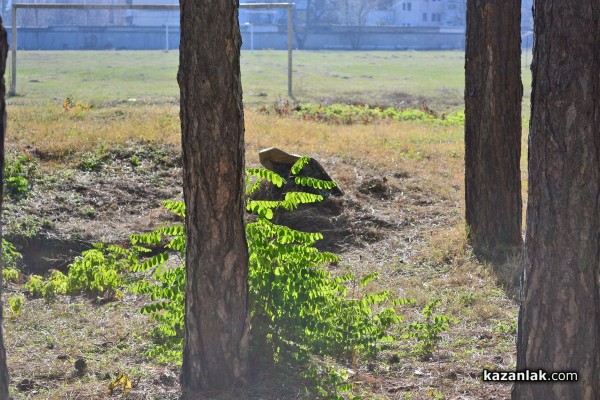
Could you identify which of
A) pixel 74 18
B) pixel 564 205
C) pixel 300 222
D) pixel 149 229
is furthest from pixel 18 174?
pixel 74 18

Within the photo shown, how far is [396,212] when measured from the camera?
35.6 ft

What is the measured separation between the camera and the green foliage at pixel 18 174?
10.3m

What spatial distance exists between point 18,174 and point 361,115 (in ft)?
33.0

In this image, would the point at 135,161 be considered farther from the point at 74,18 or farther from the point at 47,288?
the point at 74,18

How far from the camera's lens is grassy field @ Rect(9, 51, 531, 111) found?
1040 inches

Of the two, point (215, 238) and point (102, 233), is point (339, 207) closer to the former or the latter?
point (102, 233)

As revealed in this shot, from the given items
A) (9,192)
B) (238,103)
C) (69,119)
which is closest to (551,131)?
(238,103)

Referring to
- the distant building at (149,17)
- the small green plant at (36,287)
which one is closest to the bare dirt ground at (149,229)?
the small green plant at (36,287)

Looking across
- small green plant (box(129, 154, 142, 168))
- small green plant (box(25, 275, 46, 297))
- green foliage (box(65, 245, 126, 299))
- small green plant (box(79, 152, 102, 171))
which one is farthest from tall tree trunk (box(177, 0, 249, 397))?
small green plant (box(129, 154, 142, 168))

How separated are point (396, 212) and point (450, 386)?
527 centimetres

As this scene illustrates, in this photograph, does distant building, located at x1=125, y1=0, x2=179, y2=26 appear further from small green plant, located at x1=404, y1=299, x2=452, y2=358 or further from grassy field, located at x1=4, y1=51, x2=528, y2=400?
small green plant, located at x1=404, y1=299, x2=452, y2=358

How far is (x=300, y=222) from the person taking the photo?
10188mm

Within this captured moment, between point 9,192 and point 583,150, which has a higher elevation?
point 583,150

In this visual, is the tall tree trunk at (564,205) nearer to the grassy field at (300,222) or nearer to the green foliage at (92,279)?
the grassy field at (300,222)
